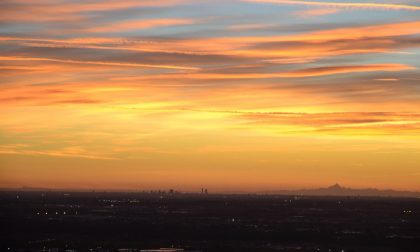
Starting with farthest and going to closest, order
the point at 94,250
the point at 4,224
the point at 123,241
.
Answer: the point at 4,224
the point at 123,241
the point at 94,250

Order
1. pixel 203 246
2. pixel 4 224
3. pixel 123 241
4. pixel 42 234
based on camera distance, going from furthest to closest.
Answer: pixel 4 224 → pixel 42 234 → pixel 123 241 → pixel 203 246

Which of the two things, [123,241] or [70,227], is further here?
[70,227]

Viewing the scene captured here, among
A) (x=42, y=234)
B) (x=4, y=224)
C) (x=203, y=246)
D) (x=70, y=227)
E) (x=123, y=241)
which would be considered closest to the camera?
(x=203, y=246)

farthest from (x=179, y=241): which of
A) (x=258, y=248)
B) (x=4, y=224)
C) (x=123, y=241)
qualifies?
(x=4, y=224)

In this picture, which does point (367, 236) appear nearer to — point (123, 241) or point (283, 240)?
point (283, 240)

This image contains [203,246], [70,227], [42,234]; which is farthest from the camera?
[70,227]

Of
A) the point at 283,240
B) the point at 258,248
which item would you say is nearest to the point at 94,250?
the point at 258,248

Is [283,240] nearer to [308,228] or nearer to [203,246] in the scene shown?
[203,246]

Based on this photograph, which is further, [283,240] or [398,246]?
[283,240]
